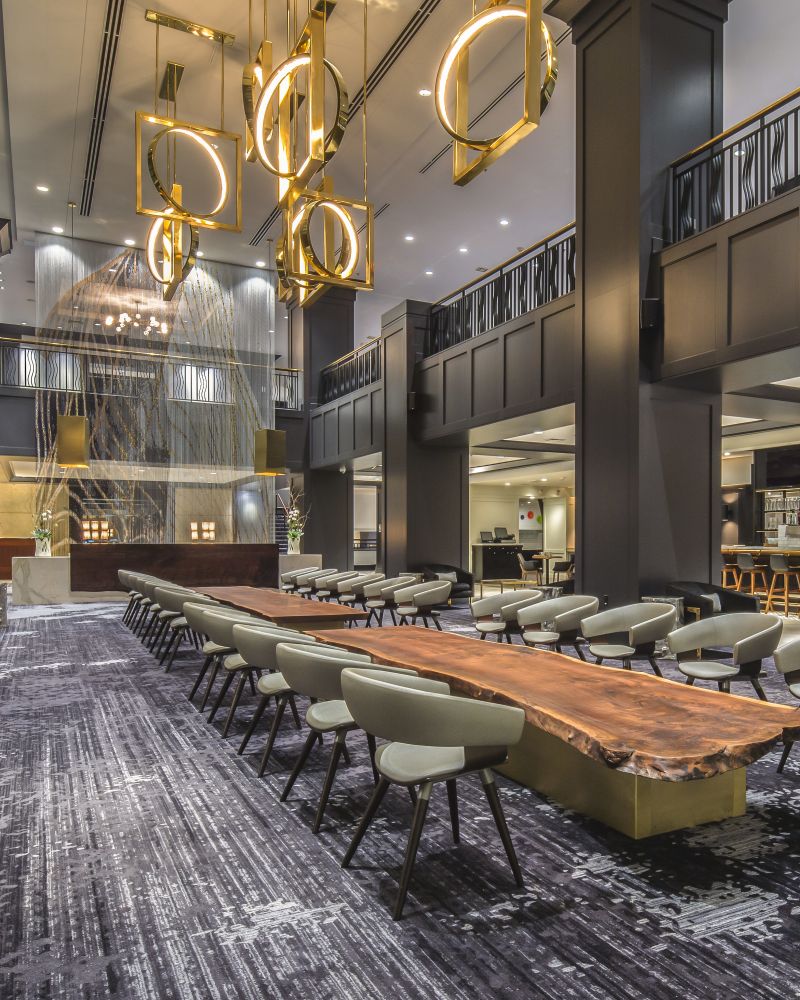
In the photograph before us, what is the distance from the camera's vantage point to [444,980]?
1863 millimetres

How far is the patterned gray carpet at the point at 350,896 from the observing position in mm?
1881

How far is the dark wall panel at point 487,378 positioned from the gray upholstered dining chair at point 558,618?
405 centimetres

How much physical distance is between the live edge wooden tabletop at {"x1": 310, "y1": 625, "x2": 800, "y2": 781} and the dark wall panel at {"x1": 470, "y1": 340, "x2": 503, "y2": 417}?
6.01m

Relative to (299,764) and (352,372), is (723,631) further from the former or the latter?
(352,372)

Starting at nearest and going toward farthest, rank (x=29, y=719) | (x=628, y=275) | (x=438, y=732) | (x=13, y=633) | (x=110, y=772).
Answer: (x=438, y=732) → (x=110, y=772) → (x=29, y=719) → (x=628, y=275) → (x=13, y=633)

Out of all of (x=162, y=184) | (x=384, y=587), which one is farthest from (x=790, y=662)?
(x=162, y=184)

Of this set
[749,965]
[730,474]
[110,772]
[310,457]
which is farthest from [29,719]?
[730,474]

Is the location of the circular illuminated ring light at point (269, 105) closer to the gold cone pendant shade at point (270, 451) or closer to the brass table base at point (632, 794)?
the brass table base at point (632, 794)

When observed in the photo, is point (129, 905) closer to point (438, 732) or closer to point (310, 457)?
point (438, 732)

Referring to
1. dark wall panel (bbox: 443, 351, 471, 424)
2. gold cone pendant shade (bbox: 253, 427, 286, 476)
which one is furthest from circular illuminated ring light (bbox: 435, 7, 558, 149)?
gold cone pendant shade (bbox: 253, 427, 286, 476)

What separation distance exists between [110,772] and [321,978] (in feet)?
6.92

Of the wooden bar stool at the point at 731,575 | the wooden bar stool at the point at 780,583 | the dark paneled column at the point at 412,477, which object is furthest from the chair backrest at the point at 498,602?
the wooden bar stool at the point at 731,575

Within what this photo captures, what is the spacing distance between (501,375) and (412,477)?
9.69 ft

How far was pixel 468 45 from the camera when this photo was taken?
376 cm
